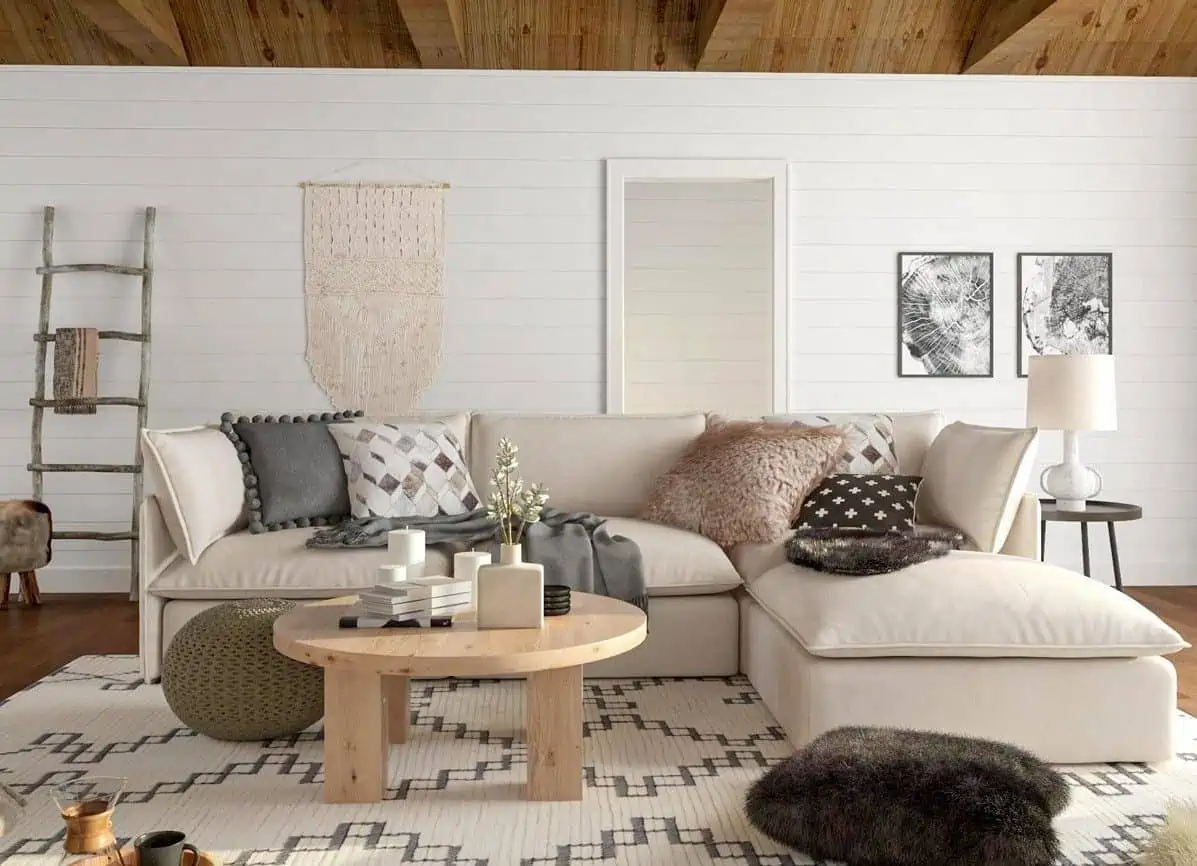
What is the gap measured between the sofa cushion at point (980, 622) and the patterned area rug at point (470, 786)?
329mm

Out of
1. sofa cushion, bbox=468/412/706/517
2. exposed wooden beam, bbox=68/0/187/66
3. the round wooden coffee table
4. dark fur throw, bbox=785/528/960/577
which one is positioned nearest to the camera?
the round wooden coffee table

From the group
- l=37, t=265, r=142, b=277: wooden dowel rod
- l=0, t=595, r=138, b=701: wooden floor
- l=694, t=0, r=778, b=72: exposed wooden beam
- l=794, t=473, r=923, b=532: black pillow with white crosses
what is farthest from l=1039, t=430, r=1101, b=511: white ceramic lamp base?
l=37, t=265, r=142, b=277: wooden dowel rod

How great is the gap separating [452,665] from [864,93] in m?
4.20

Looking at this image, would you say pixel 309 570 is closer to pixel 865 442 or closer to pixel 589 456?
pixel 589 456

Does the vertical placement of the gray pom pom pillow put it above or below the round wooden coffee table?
above

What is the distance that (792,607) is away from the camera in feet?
10.1

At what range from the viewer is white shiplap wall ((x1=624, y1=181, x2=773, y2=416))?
7004 millimetres

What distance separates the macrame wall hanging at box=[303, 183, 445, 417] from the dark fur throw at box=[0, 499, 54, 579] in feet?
4.57

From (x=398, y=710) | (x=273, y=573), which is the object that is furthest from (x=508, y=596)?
(x=273, y=573)

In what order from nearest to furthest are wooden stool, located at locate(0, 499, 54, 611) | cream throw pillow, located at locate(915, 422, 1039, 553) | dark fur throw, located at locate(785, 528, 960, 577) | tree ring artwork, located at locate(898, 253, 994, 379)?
dark fur throw, located at locate(785, 528, 960, 577) → cream throw pillow, located at locate(915, 422, 1039, 553) → wooden stool, located at locate(0, 499, 54, 611) → tree ring artwork, located at locate(898, 253, 994, 379)

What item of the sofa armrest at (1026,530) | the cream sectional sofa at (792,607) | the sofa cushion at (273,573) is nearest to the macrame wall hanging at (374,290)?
the cream sectional sofa at (792,607)

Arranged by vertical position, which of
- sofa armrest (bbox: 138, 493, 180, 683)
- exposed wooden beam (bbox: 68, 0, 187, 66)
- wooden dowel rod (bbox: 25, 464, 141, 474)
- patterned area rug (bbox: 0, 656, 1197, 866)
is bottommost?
patterned area rug (bbox: 0, 656, 1197, 866)

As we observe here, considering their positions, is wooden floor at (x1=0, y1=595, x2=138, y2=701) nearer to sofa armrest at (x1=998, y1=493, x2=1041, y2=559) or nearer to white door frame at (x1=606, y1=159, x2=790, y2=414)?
white door frame at (x1=606, y1=159, x2=790, y2=414)

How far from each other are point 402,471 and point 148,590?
94cm
